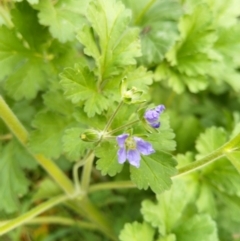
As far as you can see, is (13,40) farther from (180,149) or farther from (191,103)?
(191,103)

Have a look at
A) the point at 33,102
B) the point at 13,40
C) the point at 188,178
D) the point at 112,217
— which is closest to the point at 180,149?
the point at 188,178

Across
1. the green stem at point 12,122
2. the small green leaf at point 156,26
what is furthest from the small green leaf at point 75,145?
the small green leaf at point 156,26

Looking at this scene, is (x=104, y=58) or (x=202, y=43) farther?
(x=202, y=43)

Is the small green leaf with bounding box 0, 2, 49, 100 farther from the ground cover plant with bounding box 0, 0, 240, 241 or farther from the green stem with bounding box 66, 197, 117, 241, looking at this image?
the green stem with bounding box 66, 197, 117, 241

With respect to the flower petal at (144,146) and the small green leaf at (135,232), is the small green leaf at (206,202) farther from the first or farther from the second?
the flower petal at (144,146)

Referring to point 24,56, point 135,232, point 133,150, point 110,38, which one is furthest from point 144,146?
point 24,56

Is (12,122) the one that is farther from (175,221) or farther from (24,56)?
(175,221)

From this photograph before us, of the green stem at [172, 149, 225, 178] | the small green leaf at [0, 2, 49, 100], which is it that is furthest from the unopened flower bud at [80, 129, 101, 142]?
the small green leaf at [0, 2, 49, 100]
